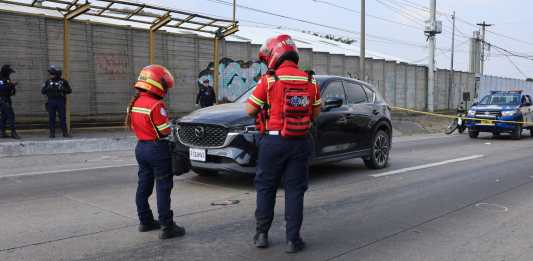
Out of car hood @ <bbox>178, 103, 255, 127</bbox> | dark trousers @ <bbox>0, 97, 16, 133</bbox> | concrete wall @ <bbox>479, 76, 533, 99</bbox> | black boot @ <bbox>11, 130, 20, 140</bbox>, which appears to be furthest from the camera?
concrete wall @ <bbox>479, 76, 533, 99</bbox>

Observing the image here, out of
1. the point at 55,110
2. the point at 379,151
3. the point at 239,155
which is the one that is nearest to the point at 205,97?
the point at 55,110

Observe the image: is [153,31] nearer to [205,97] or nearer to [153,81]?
[205,97]

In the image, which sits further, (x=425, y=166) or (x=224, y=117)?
(x=425, y=166)

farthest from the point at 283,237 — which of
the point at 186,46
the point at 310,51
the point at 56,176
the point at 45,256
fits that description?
the point at 310,51

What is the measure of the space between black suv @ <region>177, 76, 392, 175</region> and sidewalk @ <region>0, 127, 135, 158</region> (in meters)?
4.89

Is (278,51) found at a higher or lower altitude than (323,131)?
higher

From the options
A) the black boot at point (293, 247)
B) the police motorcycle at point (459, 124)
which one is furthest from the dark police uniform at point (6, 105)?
the police motorcycle at point (459, 124)

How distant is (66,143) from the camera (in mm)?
11562

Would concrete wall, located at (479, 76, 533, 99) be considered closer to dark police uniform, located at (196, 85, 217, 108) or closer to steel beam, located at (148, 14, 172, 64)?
dark police uniform, located at (196, 85, 217, 108)

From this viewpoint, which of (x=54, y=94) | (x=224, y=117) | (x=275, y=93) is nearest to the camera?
(x=275, y=93)

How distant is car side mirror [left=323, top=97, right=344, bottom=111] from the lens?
7.82m

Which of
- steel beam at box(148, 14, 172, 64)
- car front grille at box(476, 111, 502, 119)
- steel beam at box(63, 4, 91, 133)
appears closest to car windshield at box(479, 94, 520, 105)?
car front grille at box(476, 111, 502, 119)

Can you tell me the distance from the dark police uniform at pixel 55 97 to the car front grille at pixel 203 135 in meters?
6.17

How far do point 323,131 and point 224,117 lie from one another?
1.78m
